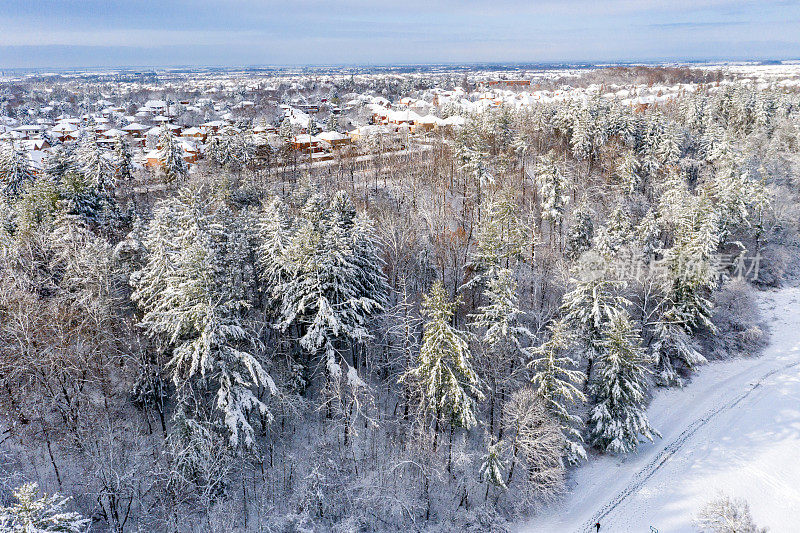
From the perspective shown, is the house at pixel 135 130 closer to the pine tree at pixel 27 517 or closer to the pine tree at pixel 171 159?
the pine tree at pixel 171 159

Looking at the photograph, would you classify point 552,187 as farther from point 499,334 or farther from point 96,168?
point 96,168

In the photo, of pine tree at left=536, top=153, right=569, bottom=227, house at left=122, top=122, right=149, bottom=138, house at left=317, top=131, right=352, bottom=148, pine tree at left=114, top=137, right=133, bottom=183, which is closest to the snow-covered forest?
pine tree at left=536, top=153, right=569, bottom=227

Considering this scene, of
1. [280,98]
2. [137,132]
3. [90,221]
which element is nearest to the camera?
[90,221]

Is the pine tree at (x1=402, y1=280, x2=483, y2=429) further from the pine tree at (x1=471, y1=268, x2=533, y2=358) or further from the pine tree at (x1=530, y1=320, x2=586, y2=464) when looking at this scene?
the pine tree at (x1=530, y1=320, x2=586, y2=464)

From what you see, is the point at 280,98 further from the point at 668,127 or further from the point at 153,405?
the point at 153,405

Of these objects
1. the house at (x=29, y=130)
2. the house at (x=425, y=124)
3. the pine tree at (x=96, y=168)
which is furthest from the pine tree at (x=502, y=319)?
the house at (x=29, y=130)

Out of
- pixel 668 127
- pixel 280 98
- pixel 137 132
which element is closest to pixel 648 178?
pixel 668 127
